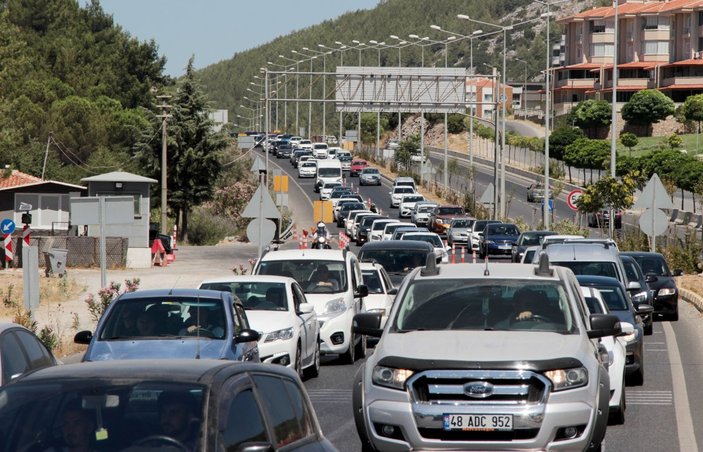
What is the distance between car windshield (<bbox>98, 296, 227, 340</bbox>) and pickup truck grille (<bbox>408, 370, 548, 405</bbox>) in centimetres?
449

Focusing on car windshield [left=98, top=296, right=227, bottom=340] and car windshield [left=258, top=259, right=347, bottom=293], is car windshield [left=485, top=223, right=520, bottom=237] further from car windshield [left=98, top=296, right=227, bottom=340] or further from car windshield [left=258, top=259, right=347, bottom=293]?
car windshield [left=98, top=296, right=227, bottom=340]

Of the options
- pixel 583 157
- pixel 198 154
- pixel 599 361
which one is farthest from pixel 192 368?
pixel 583 157

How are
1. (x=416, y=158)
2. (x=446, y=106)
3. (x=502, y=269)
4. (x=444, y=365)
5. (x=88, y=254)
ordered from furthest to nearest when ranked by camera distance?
(x=416, y=158)
(x=446, y=106)
(x=88, y=254)
(x=502, y=269)
(x=444, y=365)

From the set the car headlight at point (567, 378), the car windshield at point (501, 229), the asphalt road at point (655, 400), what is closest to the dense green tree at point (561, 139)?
the car windshield at point (501, 229)

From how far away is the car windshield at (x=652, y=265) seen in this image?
31.3 m

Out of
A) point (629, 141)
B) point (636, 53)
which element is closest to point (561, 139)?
point (629, 141)

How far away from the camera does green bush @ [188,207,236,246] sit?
7775cm

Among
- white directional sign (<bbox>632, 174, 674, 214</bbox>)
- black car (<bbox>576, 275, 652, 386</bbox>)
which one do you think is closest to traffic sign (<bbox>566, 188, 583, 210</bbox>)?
white directional sign (<bbox>632, 174, 674, 214</bbox>)

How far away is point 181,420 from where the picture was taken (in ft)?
21.4

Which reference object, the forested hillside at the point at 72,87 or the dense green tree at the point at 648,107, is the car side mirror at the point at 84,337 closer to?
the forested hillside at the point at 72,87

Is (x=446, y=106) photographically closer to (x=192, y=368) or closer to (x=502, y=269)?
(x=502, y=269)

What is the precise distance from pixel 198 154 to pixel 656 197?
45.9m

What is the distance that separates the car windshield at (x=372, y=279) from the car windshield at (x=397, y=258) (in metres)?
3.25

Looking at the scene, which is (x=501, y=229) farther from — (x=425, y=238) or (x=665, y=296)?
(x=665, y=296)
